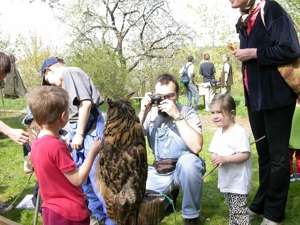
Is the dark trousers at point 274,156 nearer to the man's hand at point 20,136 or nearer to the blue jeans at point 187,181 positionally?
the blue jeans at point 187,181

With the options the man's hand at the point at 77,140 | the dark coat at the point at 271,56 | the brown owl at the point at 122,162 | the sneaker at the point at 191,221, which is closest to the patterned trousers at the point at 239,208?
the sneaker at the point at 191,221

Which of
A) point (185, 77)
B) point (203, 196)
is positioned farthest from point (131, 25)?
point (203, 196)

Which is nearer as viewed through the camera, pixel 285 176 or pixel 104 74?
pixel 285 176

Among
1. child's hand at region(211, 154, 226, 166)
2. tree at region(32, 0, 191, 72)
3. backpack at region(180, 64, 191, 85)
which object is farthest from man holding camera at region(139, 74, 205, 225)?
tree at region(32, 0, 191, 72)

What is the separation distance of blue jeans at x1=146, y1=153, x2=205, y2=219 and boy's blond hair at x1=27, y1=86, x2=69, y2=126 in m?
1.47

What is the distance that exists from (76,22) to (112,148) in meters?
24.4

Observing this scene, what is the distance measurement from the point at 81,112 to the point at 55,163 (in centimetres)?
129

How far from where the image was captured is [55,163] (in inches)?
95.4

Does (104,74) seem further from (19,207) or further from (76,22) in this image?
(19,207)

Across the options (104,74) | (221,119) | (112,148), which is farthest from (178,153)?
(104,74)

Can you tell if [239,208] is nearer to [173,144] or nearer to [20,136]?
[173,144]

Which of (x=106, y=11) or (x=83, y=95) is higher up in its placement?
(x=106, y=11)

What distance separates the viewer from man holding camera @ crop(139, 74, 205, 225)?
11.8 feet

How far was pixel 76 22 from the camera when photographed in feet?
84.8
